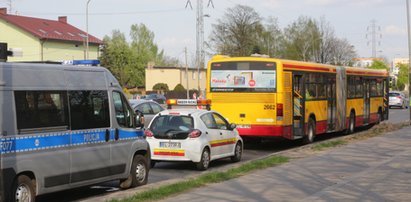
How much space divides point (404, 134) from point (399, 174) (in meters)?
12.5

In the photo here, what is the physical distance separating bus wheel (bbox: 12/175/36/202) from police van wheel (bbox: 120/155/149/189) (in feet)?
8.88

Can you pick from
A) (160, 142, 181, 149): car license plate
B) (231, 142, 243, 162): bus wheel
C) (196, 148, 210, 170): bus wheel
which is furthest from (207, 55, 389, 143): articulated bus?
(160, 142, 181, 149): car license plate

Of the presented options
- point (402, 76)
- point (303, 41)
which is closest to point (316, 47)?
point (303, 41)

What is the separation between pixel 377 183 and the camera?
10.8 metres

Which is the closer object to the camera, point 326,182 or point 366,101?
point 326,182

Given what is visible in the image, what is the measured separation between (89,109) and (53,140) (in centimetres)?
114

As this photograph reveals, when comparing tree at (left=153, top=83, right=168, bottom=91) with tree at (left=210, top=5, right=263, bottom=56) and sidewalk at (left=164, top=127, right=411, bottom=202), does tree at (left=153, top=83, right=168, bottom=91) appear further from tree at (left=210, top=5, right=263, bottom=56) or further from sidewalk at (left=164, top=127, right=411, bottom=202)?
sidewalk at (left=164, top=127, right=411, bottom=202)

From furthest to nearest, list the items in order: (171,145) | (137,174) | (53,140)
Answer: (171,145), (137,174), (53,140)

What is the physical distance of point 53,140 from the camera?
9219 millimetres

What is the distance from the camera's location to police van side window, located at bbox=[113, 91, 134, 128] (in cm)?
1105

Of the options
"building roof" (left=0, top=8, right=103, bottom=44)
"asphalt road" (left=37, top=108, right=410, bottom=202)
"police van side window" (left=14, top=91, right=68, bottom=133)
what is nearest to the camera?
"police van side window" (left=14, top=91, right=68, bottom=133)

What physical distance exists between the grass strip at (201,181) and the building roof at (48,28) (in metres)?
64.4

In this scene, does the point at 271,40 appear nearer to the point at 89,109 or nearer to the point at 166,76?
the point at 166,76

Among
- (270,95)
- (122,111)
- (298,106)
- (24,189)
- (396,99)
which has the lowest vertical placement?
(24,189)
